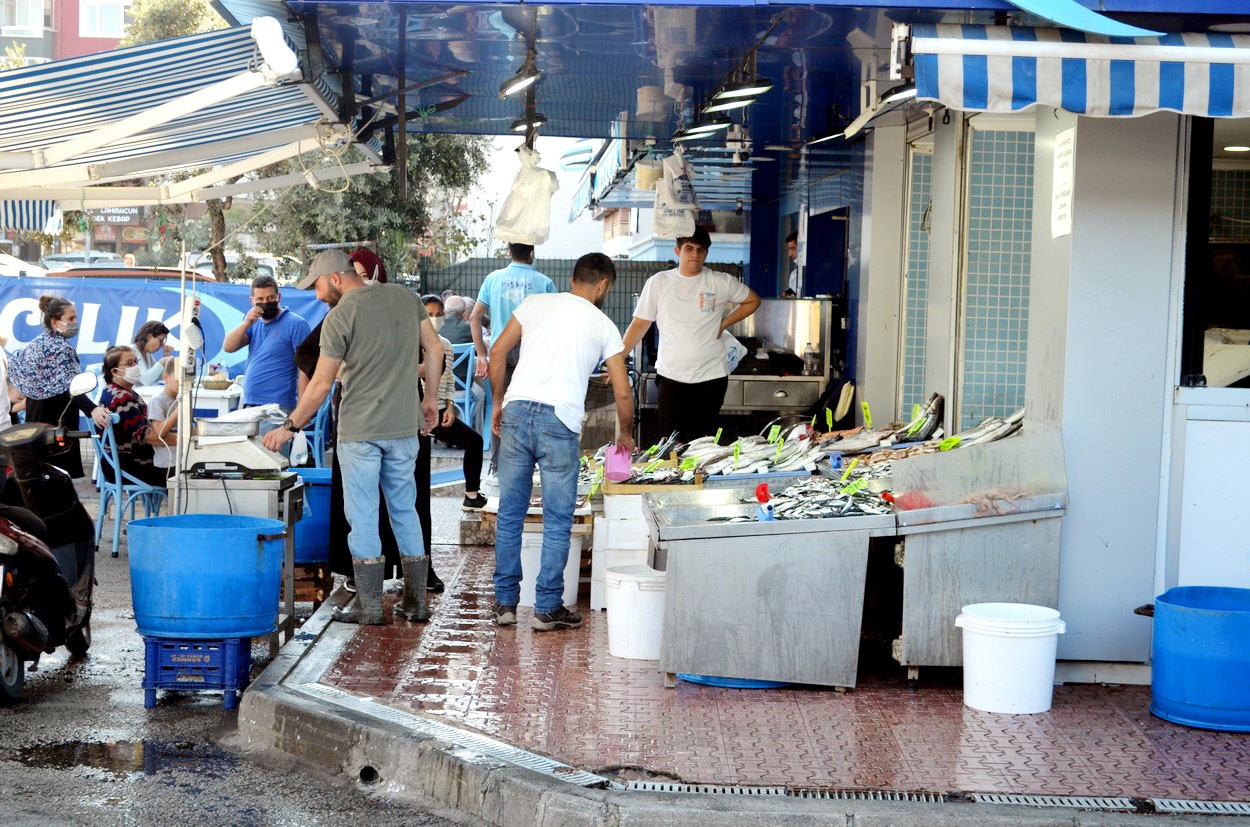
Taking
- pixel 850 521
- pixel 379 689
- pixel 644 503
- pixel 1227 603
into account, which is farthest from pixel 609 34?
pixel 1227 603

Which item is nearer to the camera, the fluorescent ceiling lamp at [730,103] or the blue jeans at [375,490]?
the blue jeans at [375,490]

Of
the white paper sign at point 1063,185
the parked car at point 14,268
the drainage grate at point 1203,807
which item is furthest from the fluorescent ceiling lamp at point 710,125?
the parked car at point 14,268

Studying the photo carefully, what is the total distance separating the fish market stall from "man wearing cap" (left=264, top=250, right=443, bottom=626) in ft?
8.85

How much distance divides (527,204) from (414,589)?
3206mm

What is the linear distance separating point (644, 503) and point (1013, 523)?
1871 mm

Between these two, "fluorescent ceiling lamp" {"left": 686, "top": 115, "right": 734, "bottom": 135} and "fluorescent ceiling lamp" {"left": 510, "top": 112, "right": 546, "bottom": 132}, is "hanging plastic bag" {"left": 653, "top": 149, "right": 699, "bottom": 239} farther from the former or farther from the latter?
"fluorescent ceiling lamp" {"left": 510, "top": 112, "right": 546, "bottom": 132}

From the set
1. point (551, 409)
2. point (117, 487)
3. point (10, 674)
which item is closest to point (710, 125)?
point (551, 409)

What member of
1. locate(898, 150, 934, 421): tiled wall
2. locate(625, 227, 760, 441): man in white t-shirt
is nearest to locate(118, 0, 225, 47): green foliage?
locate(625, 227, 760, 441): man in white t-shirt

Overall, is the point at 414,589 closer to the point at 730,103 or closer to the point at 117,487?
the point at 117,487

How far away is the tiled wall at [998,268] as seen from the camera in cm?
905

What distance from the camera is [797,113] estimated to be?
10.9 meters

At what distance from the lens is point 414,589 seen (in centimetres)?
761

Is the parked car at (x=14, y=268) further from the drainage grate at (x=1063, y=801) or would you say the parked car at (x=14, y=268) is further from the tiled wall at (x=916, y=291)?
the drainage grate at (x=1063, y=801)

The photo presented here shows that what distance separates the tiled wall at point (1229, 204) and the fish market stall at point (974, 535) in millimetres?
1188
